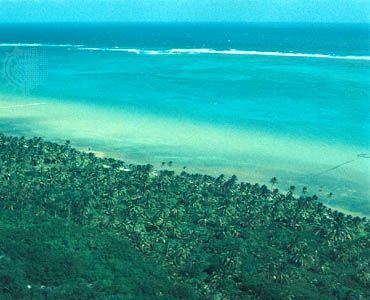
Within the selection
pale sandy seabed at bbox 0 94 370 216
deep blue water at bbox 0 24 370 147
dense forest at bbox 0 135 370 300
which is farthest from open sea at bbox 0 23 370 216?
dense forest at bbox 0 135 370 300

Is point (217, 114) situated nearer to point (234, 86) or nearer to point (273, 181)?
point (234, 86)

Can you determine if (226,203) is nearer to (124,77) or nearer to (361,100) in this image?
(361,100)

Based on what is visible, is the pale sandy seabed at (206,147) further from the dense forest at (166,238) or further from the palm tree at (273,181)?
the dense forest at (166,238)

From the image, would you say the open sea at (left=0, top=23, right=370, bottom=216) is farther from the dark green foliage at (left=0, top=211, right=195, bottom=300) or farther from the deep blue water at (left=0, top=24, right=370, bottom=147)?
the dark green foliage at (left=0, top=211, right=195, bottom=300)

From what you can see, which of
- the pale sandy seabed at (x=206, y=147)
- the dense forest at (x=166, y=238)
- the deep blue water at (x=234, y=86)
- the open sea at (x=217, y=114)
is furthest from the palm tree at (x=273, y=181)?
the deep blue water at (x=234, y=86)

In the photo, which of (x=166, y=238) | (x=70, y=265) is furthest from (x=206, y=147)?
(x=70, y=265)

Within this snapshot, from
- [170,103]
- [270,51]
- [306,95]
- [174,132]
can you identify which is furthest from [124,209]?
[270,51]
